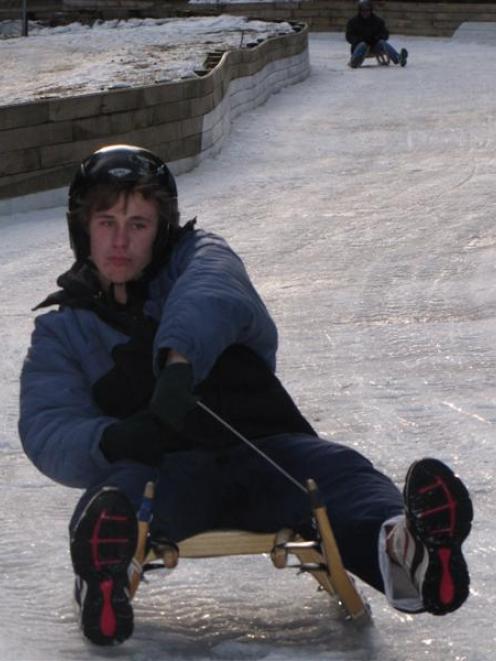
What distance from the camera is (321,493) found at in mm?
3076

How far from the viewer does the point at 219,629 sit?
123 inches

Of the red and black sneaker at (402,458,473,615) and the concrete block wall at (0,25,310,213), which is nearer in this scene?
the red and black sneaker at (402,458,473,615)

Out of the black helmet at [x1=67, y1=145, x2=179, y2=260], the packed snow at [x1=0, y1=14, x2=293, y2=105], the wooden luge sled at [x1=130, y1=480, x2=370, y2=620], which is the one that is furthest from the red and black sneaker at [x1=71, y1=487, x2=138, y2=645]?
the packed snow at [x1=0, y1=14, x2=293, y2=105]

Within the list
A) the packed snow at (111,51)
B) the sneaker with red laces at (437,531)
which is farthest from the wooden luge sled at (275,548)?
the packed snow at (111,51)

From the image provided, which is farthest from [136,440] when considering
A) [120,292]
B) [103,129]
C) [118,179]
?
[103,129]

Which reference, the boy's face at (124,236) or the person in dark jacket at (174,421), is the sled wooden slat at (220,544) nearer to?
the person in dark jacket at (174,421)

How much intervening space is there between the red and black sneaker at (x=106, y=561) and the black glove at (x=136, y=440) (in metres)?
0.28

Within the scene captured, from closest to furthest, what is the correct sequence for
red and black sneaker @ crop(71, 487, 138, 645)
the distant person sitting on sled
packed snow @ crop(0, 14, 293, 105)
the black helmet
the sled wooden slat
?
red and black sneaker @ crop(71, 487, 138, 645)
the sled wooden slat
the black helmet
packed snow @ crop(0, 14, 293, 105)
the distant person sitting on sled

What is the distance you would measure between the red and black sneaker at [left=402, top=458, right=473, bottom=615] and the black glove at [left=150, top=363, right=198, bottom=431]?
1.52 ft

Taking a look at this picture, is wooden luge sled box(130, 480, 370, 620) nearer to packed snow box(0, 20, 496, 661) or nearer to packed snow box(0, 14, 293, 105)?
packed snow box(0, 20, 496, 661)

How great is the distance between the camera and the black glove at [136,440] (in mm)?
3014

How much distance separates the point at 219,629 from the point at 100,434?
48 cm

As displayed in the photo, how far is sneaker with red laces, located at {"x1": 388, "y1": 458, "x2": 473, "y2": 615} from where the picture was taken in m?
2.68

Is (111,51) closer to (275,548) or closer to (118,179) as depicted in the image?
(118,179)
